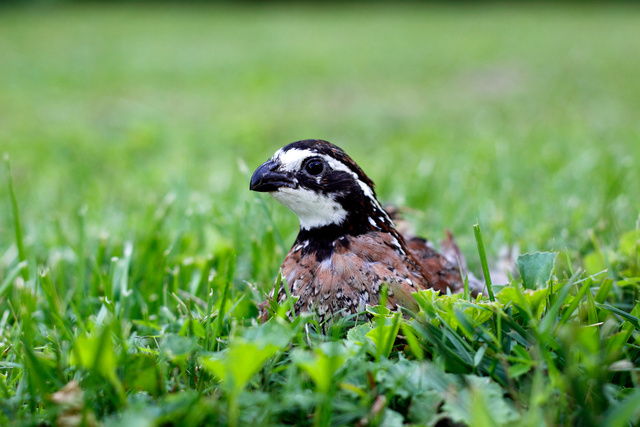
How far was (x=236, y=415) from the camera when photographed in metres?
1.76

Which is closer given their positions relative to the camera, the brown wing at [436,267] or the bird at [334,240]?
the bird at [334,240]

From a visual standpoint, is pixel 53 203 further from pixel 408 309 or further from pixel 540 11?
pixel 540 11

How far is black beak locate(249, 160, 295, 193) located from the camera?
273 cm

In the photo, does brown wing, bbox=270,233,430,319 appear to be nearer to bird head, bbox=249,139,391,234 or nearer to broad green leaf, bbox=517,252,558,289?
bird head, bbox=249,139,391,234

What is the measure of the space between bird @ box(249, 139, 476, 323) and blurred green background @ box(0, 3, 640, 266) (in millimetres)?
789

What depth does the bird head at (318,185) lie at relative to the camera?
2.70 m

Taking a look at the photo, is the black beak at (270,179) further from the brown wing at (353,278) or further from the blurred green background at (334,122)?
the blurred green background at (334,122)

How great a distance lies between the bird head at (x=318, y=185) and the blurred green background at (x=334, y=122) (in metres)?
0.77

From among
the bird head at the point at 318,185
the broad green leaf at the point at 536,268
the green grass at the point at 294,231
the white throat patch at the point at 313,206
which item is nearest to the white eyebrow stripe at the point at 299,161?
the bird head at the point at 318,185

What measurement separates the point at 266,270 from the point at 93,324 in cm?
125

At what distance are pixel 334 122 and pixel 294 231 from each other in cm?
425

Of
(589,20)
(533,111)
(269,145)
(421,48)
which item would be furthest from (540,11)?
(269,145)

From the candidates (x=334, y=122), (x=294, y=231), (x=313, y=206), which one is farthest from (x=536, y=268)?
(x=334, y=122)

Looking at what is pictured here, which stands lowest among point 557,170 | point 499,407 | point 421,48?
point 499,407
